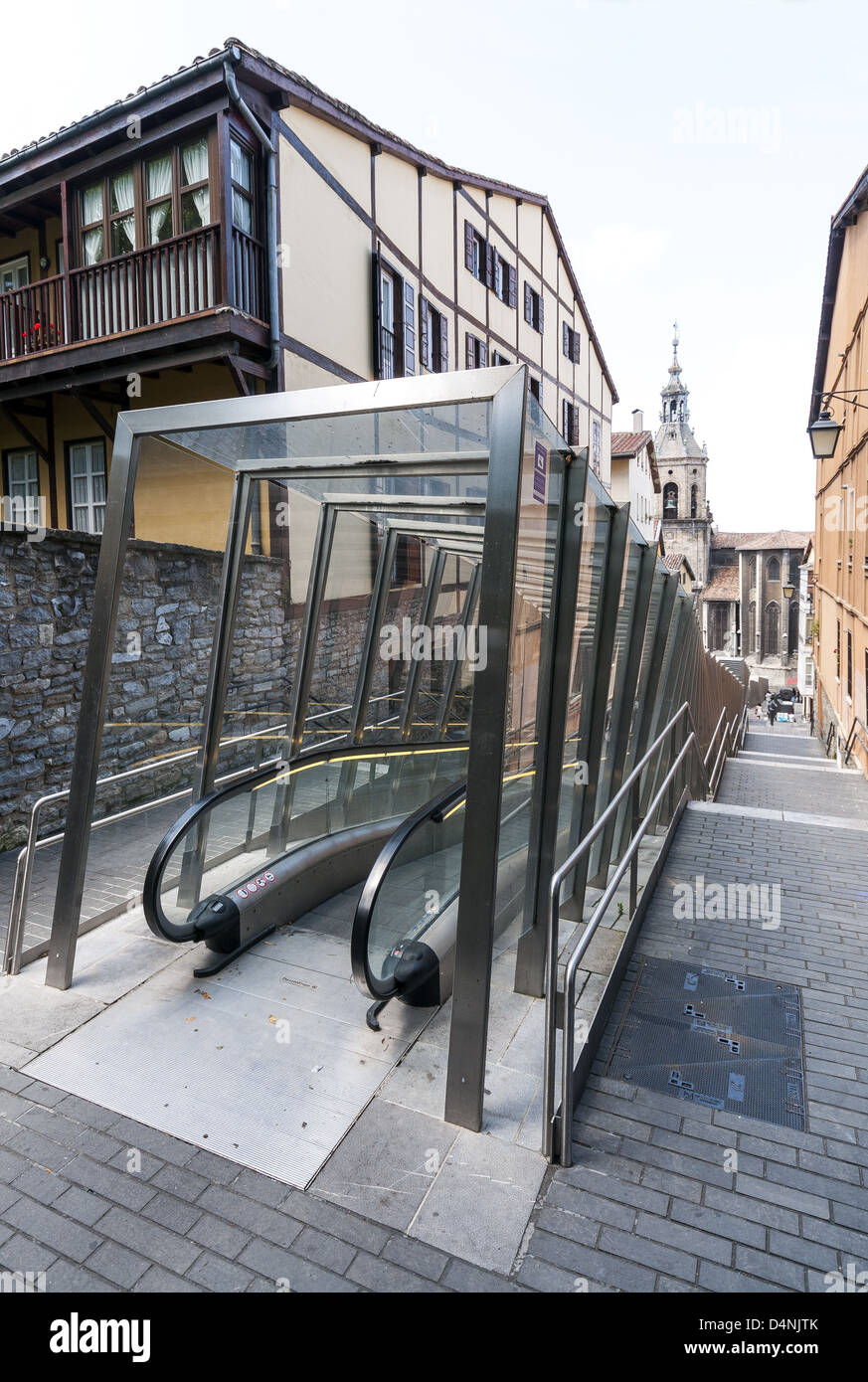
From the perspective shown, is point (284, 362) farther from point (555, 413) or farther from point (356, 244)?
point (555, 413)

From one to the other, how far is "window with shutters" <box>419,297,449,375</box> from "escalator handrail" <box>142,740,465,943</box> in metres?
9.67

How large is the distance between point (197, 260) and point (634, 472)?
23.8 metres

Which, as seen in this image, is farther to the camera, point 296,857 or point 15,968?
point 296,857

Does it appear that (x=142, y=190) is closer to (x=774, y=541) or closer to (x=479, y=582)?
(x=479, y=582)

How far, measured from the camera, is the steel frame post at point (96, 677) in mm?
4086

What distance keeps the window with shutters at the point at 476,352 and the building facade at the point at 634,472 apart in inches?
459

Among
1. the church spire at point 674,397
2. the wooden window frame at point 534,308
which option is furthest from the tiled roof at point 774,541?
the wooden window frame at point 534,308

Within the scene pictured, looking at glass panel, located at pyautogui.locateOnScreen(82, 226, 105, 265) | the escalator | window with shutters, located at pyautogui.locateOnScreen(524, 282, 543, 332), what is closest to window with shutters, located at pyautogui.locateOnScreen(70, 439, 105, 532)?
glass panel, located at pyautogui.locateOnScreen(82, 226, 105, 265)

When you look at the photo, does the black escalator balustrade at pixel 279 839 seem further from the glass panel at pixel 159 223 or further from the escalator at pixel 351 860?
the glass panel at pixel 159 223

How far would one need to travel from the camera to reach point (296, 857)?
5.08 meters

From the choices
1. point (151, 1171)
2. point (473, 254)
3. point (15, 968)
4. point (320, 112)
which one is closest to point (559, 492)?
point (151, 1171)

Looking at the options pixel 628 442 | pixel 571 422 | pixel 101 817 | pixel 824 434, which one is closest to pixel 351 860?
pixel 101 817

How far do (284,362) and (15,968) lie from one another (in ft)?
26.2

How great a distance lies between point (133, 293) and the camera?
966 cm
